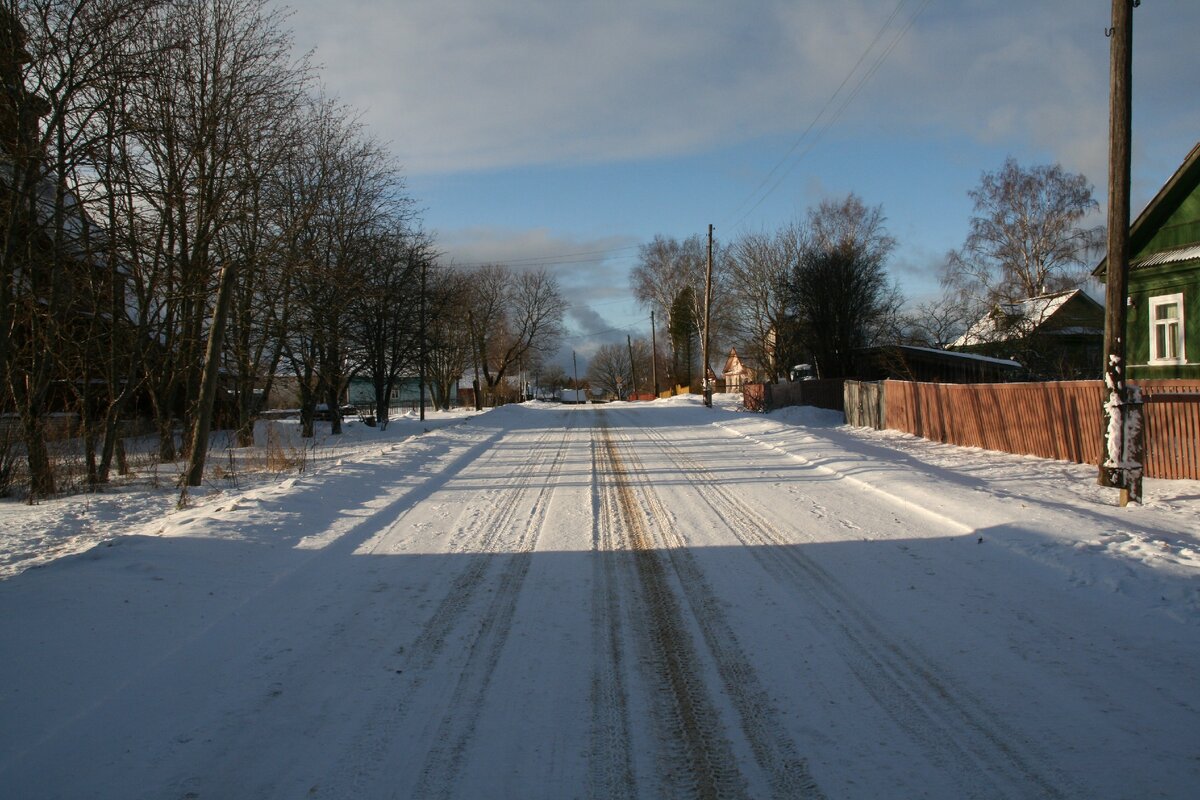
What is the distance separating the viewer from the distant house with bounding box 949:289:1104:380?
103 feet

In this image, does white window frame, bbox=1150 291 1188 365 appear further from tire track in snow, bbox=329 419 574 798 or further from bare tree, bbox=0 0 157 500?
bare tree, bbox=0 0 157 500

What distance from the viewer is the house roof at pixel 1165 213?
61.5 feet

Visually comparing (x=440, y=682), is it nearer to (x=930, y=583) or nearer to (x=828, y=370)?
(x=930, y=583)

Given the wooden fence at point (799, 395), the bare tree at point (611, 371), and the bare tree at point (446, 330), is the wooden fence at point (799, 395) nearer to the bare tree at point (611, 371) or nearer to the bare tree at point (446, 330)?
the bare tree at point (446, 330)

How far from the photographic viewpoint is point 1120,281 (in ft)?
34.1

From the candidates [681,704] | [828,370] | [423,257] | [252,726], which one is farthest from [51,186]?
[828,370]

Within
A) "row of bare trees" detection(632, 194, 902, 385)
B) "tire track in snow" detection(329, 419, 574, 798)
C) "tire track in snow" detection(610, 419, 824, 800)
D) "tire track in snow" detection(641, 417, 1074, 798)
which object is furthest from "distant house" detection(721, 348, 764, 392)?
"tire track in snow" detection(641, 417, 1074, 798)

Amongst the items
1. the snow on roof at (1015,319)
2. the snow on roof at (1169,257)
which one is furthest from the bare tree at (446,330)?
the snow on roof at (1015,319)

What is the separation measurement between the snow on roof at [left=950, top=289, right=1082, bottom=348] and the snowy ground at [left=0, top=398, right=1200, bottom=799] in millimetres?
26399

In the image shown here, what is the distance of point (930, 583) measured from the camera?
627 centimetres

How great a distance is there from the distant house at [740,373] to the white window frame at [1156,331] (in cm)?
2380

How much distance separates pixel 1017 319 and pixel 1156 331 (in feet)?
→ 42.5

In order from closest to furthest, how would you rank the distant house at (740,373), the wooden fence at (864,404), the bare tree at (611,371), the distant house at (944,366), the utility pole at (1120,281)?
the utility pole at (1120,281), the wooden fence at (864,404), the distant house at (944,366), the distant house at (740,373), the bare tree at (611,371)

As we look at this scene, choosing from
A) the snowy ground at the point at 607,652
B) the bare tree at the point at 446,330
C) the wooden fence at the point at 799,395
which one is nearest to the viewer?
the snowy ground at the point at 607,652
